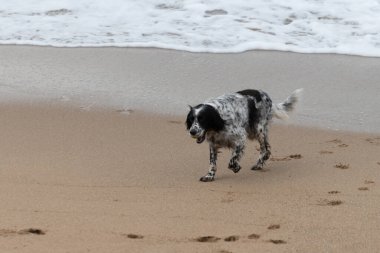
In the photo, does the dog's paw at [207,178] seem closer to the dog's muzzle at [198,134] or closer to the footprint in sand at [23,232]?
the dog's muzzle at [198,134]

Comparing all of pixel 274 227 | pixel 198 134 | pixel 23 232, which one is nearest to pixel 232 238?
pixel 274 227

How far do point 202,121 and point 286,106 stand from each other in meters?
1.62

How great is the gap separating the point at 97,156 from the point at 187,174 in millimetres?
1015

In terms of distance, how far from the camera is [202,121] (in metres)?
6.52

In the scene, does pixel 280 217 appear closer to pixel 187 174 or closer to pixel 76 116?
pixel 187 174

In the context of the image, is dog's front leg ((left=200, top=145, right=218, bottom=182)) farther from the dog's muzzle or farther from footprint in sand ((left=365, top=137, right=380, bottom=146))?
footprint in sand ((left=365, top=137, right=380, bottom=146))

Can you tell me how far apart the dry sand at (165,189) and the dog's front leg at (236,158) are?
11cm

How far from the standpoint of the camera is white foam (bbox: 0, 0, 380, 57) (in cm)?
1109

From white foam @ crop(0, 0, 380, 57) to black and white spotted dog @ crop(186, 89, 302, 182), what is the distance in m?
3.48

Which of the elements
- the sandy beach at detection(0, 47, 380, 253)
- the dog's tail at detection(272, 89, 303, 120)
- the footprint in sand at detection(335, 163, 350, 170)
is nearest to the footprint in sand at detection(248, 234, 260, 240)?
the sandy beach at detection(0, 47, 380, 253)

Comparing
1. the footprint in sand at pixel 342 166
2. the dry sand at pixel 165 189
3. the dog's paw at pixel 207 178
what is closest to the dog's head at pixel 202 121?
the dog's paw at pixel 207 178

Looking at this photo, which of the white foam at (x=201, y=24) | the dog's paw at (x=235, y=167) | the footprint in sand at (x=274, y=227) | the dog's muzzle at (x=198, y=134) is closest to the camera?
the footprint in sand at (x=274, y=227)

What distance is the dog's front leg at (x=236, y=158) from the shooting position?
681 cm

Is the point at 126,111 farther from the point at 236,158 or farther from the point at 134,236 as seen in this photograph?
the point at 134,236
